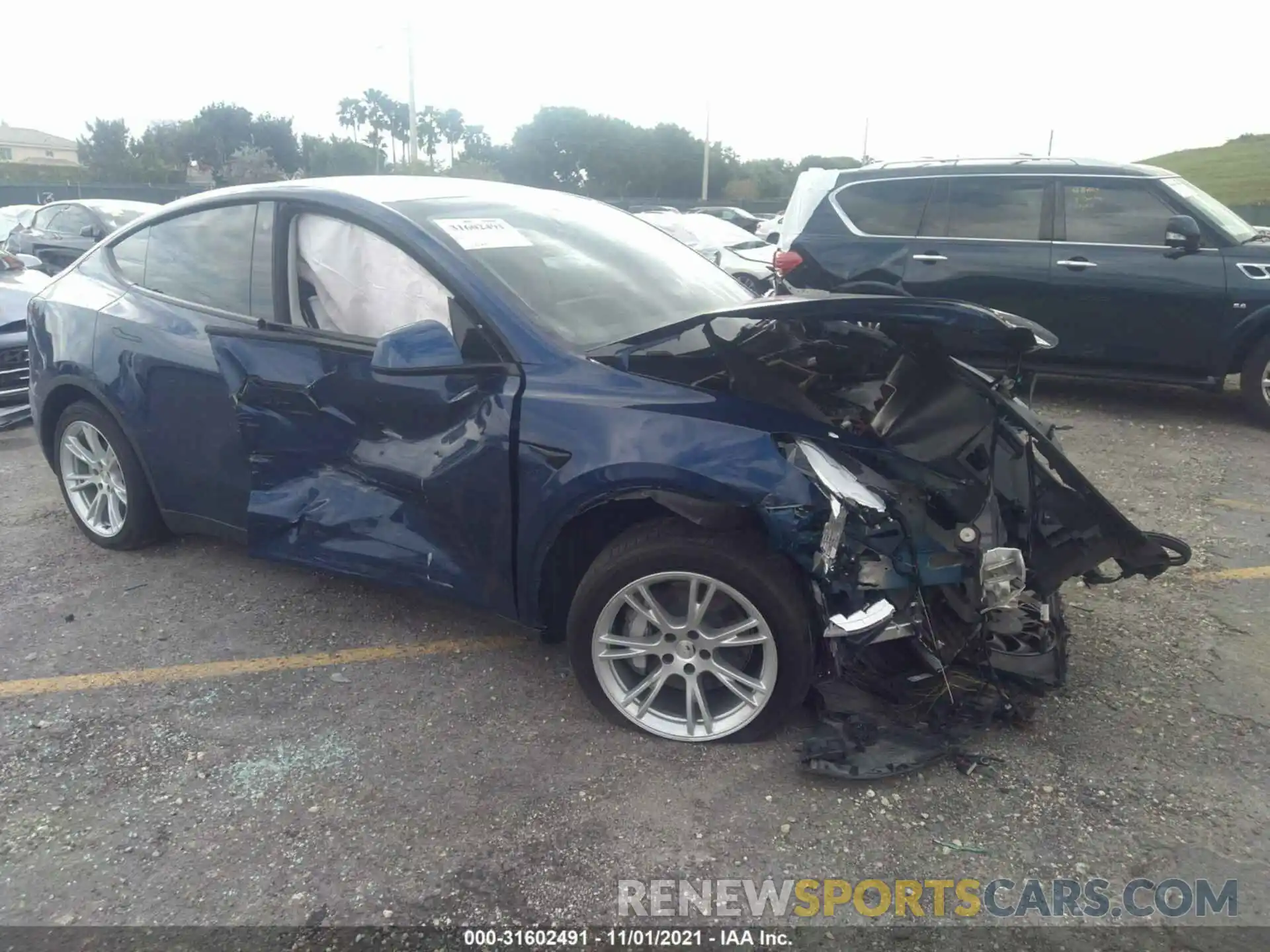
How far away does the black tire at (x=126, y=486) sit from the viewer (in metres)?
4.32

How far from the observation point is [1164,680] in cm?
334

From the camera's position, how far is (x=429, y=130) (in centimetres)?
7069

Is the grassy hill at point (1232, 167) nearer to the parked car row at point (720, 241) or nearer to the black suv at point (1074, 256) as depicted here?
the parked car row at point (720, 241)

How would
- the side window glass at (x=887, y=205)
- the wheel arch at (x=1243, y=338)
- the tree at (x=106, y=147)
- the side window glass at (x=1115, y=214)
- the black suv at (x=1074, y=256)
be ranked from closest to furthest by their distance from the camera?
1. the wheel arch at (x=1243, y=338)
2. the black suv at (x=1074, y=256)
3. the side window glass at (x=1115, y=214)
4. the side window glass at (x=887, y=205)
5. the tree at (x=106, y=147)

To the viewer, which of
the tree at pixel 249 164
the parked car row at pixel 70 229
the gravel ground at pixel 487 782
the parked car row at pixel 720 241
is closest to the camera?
the gravel ground at pixel 487 782

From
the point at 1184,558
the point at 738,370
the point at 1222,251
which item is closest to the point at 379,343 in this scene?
the point at 738,370

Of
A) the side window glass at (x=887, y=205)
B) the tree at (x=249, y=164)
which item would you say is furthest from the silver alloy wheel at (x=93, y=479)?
the tree at (x=249, y=164)

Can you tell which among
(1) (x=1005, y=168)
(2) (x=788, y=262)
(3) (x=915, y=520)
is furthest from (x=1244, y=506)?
(2) (x=788, y=262)

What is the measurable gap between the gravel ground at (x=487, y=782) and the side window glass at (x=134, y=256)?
57.5 inches

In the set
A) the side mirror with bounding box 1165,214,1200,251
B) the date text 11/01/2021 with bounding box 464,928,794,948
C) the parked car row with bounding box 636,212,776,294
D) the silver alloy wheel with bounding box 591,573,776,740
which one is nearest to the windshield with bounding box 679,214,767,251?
the parked car row with bounding box 636,212,776,294

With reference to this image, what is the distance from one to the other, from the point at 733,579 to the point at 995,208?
5.71m

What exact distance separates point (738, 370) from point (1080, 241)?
5.24 metres

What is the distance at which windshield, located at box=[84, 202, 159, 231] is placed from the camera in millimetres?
12195

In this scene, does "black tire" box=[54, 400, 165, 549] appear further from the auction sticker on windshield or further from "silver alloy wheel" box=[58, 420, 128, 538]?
the auction sticker on windshield
